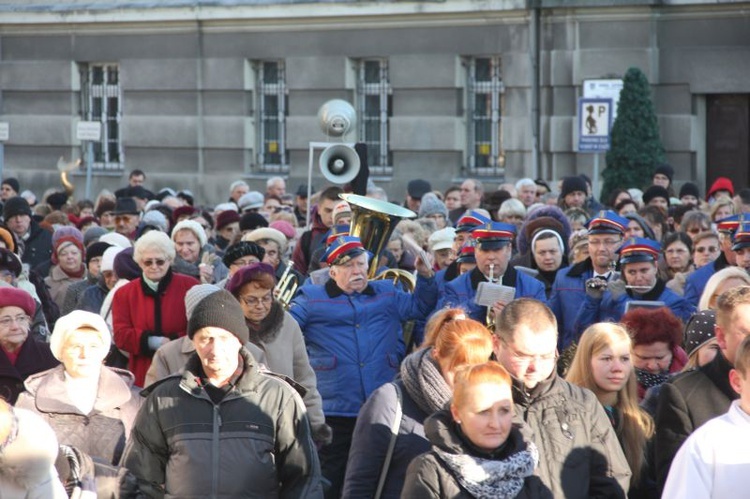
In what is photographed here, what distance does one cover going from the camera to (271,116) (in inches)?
1200

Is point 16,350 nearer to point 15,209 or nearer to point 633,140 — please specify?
point 15,209

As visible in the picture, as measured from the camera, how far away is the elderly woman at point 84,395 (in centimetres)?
738

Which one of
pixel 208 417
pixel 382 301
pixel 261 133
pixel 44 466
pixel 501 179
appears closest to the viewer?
pixel 44 466

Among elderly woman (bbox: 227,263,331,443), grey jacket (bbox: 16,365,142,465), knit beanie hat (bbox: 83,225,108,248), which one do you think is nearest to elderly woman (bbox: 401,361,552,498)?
grey jacket (bbox: 16,365,142,465)

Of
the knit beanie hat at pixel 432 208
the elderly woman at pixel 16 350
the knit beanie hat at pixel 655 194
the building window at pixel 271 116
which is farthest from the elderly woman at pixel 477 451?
the building window at pixel 271 116

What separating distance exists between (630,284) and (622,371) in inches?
117

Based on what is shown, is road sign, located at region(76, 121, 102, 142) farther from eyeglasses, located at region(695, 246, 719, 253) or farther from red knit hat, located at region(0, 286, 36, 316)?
red knit hat, located at region(0, 286, 36, 316)

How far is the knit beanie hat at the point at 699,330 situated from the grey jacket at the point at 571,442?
138 centimetres

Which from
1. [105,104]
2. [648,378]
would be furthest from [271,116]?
[648,378]

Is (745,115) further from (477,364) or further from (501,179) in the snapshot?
(477,364)

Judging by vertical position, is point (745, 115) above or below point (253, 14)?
below

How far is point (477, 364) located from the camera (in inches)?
235

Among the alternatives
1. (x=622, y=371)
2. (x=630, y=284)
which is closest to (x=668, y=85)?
(x=630, y=284)

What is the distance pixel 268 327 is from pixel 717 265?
374cm
